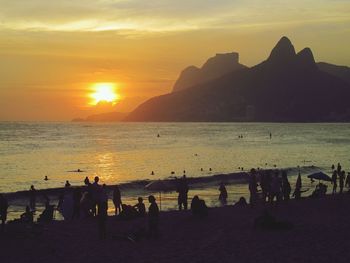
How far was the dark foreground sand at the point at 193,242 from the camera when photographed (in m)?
14.7

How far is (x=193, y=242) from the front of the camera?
54.8 feet

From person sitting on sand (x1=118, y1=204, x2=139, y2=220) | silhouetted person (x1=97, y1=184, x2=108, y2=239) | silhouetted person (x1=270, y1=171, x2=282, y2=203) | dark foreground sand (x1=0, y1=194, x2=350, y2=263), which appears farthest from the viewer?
silhouetted person (x1=270, y1=171, x2=282, y2=203)

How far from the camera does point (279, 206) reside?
80.1 ft

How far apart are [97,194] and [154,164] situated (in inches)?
1953

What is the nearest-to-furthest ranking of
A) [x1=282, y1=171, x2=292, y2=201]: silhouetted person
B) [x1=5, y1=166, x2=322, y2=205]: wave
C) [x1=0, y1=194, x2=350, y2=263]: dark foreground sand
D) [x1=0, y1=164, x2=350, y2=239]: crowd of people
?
[x1=0, y1=194, x2=350, y2=263]: dark foreground sand < [x1=0, y1=164, x2=350, y2=239]: crowd of people < [x1=282, y1=171, x2=292, y2=201]: silhouetted person < [x1=5, y1=166, x2=322, y2=205]: wave

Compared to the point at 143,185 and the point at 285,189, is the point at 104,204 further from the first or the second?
the point at 143,185

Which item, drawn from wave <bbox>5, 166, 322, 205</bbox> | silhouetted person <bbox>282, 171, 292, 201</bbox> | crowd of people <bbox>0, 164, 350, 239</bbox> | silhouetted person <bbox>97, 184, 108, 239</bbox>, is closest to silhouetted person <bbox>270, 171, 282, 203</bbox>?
crowd of people <bbox>0, 164, 350, 239</bbox>

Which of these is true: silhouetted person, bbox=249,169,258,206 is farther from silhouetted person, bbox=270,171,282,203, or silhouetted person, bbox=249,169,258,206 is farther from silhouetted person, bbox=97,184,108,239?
silhouetted person, bbox=97,184,108,239

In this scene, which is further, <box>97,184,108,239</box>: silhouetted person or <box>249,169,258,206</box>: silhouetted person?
<box>249,169,258,206</box>: silhouetted person

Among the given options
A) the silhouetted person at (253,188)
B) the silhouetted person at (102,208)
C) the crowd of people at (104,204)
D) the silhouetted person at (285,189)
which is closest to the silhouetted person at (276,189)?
the crowd of people at (104,204)

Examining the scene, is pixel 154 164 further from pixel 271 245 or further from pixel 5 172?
pixel 271 245

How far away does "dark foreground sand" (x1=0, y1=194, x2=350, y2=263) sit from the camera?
14.7m

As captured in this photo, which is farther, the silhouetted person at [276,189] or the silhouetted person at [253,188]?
the silhouetted person at [276,189]

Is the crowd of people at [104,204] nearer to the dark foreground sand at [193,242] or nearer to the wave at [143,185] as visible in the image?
the dark foreground sand at [193,242]
